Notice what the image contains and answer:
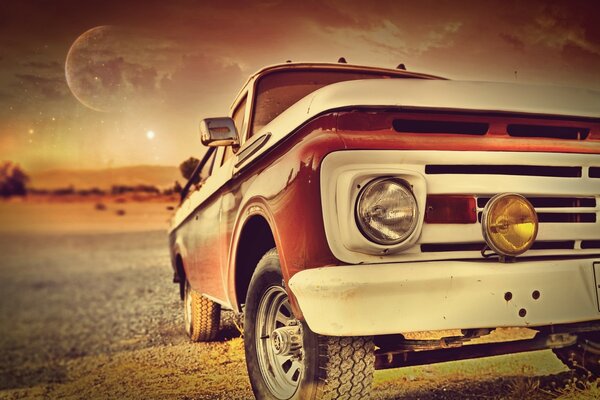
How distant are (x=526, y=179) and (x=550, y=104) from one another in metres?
0.35

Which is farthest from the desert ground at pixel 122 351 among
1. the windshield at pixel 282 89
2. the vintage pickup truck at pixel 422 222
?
the windshield at pixel 282 89

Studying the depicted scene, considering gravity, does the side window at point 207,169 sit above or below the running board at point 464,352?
above

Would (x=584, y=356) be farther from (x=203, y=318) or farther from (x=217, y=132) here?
(x=203, y=318)

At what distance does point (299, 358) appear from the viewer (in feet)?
8.05

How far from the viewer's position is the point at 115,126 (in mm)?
5051

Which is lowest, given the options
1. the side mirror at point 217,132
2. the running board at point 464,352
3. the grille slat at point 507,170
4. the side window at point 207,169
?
the running board at point 464,352

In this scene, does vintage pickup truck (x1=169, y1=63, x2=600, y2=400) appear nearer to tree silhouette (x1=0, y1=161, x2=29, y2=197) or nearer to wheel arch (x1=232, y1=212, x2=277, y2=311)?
wheel arch (x1=232, y1=212, x2=277, y2=311)

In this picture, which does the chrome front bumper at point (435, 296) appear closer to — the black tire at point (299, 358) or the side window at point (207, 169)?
the black tire at point (299, 358)

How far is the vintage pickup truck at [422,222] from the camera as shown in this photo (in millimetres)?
1959

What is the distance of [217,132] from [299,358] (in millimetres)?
1340

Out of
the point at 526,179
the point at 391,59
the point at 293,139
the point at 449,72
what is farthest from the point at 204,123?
the point at 449,72

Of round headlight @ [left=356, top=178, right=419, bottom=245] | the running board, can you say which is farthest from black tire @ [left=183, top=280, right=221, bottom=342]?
round headlight @ [left=356, top=178, right=419, bottom=245]

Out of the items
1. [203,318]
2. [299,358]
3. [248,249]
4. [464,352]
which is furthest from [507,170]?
[203,318]

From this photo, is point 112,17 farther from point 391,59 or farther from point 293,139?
point 293,139
